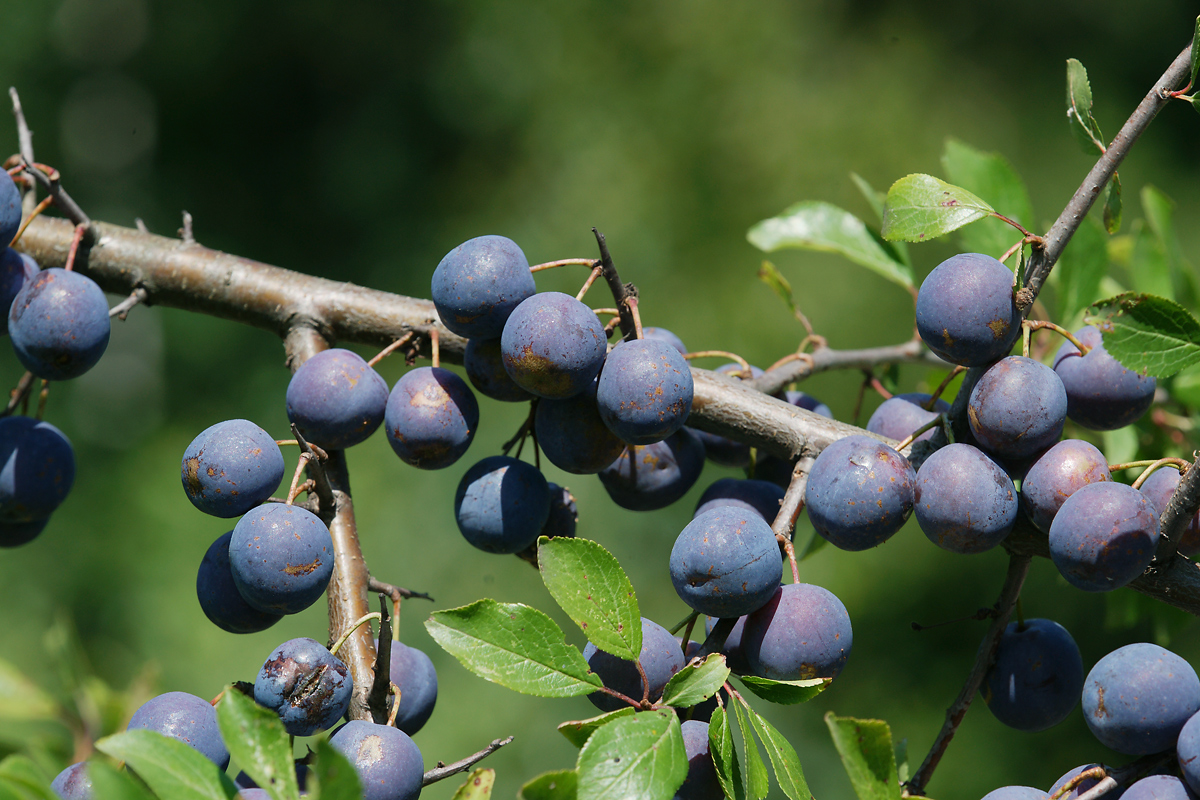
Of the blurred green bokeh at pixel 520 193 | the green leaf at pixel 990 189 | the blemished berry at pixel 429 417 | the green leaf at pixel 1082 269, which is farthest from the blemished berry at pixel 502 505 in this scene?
the blurred green bokeh at pixel 520 193

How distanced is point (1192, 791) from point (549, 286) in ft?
10.8

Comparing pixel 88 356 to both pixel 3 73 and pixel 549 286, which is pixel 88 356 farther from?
pixel 3 73

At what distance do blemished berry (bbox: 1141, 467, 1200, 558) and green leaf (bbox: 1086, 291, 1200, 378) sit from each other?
10 centimetres

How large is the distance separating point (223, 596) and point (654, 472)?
1.18ft

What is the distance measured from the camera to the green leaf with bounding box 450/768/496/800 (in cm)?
49

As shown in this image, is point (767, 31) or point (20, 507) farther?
point (767, 31)

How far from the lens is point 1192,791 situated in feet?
1.74

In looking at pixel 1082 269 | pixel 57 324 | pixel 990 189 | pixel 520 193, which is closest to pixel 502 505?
pixel 57 324

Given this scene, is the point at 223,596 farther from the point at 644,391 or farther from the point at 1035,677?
the point at 1035,677

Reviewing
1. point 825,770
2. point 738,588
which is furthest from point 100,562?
point 738,588

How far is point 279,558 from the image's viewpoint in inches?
24.0

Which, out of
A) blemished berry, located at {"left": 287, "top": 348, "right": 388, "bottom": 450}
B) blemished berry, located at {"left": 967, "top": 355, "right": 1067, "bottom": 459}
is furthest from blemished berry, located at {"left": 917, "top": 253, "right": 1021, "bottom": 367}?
blemished berry, located at {"left": 287, "top": 348, "right": 388, "bottom": 450}

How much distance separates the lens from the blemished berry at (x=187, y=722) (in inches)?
22.6

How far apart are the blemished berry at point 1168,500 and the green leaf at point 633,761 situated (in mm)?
389
